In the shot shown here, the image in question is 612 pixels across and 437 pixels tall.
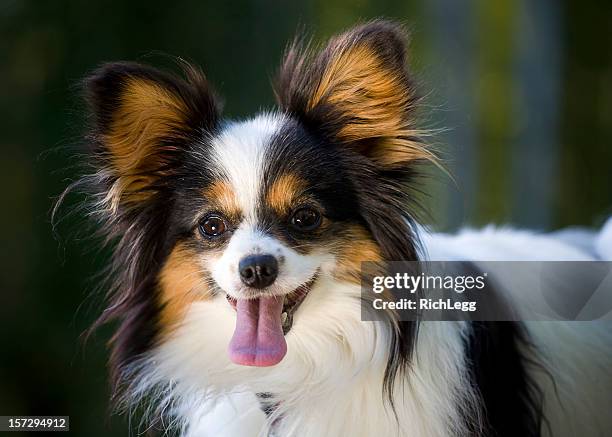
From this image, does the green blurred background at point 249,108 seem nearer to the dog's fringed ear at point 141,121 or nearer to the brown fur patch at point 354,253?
the dog's fringed ear at point 141,121

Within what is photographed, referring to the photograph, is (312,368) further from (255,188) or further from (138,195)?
(138,195)

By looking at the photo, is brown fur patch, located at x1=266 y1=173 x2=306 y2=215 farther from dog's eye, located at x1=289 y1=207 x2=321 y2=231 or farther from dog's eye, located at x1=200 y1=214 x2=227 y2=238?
dog's eye, located at x1=200 y1=214 x2=227 y2=238

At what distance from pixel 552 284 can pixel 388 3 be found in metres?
1.66

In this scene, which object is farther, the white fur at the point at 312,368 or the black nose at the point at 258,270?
the white fur at the point at 312,368

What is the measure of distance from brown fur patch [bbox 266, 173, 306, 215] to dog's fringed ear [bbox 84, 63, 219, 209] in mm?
274

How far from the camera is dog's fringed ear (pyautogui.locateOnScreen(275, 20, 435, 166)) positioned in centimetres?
177

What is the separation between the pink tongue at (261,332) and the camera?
5.85 ft

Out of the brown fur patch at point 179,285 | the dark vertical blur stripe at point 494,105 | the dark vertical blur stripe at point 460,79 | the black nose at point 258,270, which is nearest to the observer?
the black nose at point 258,270

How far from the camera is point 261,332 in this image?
1792mm

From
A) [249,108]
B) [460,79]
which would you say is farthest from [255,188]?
[460,79]

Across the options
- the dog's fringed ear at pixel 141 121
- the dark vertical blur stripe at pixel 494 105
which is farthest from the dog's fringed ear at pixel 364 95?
the dark vertical blur stripe at pixel 494 105

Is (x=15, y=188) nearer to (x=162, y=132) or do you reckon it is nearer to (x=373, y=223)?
(x=162, y=132)

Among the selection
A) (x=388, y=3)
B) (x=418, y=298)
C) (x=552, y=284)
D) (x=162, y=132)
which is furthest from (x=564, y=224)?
(x=162, y=132)

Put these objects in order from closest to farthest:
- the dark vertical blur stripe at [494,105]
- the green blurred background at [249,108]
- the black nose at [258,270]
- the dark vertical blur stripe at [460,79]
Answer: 1. the black nose at [258,270]
2. the green blurred background at [249,108]
3. the dark vertical blur stripe at [460,79]
4. the dark vertical blur stripe at [494,105]
